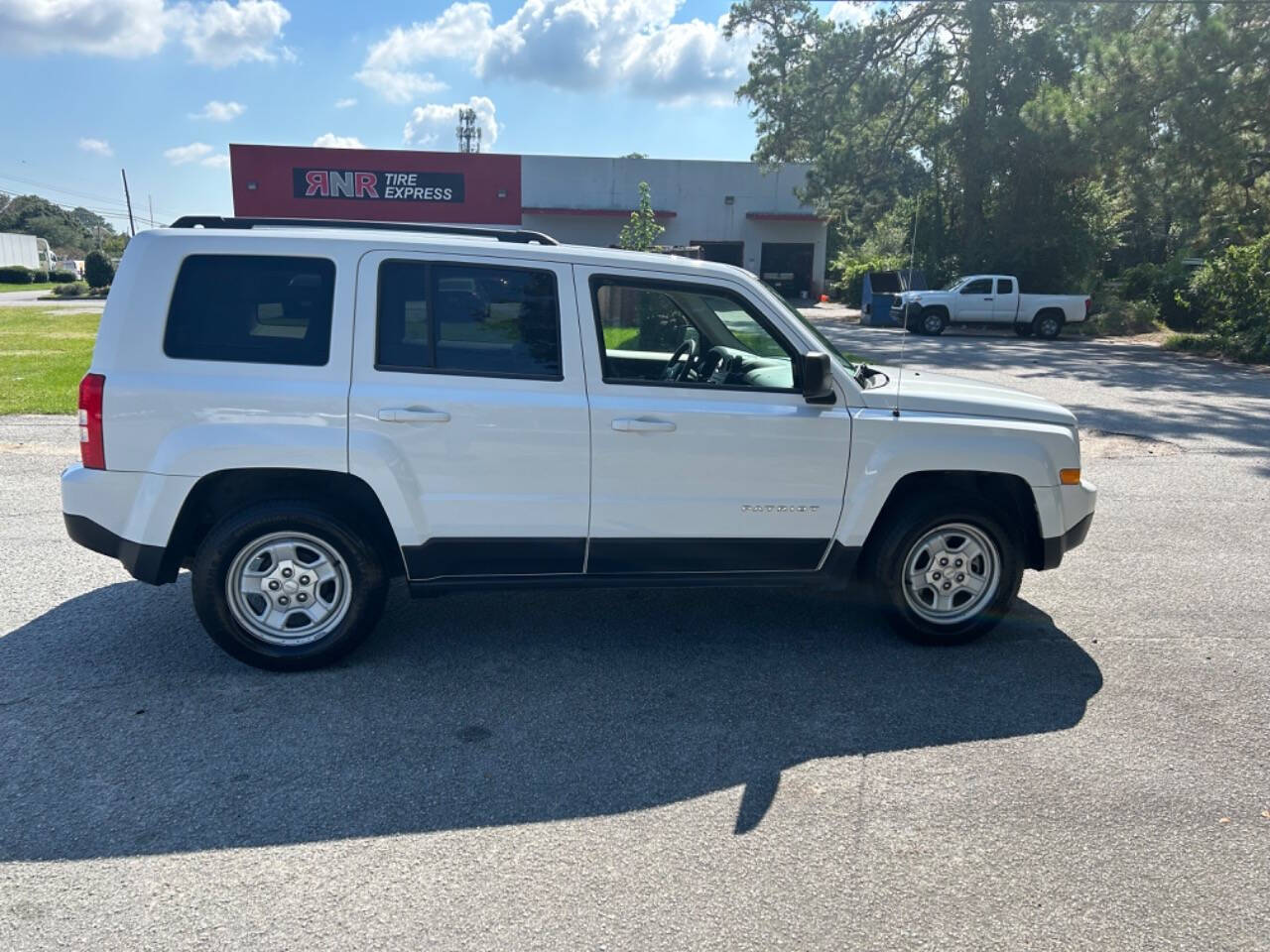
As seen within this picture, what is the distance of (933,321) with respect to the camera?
2881cm

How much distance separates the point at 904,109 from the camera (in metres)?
35.0

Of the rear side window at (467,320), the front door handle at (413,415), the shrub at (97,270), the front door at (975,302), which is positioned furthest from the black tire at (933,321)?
the shrub at (97,270)

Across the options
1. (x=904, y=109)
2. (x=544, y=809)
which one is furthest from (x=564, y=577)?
(x=904, y=109)

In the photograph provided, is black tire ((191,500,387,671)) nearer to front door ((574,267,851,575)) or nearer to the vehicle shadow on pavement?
the vehicle shadow on pavement

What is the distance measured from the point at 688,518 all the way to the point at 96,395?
2704 millimetres

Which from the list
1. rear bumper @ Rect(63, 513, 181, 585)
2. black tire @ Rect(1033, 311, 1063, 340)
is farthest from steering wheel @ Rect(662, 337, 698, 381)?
A: black tire @ Rect(1033, 311, 1063, 340)

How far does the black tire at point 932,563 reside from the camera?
4773mm

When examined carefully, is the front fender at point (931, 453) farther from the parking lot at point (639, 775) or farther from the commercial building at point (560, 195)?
the commercial building at point (560, 195)

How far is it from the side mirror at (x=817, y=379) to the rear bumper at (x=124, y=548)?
3.04m

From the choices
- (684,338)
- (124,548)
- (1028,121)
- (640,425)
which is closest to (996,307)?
(1028,121)

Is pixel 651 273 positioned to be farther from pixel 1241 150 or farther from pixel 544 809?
pixel 1241 150

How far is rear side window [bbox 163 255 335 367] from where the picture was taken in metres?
4.22

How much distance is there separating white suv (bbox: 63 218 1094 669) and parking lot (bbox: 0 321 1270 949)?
1.64ft

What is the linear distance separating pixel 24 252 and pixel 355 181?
6175 cm
